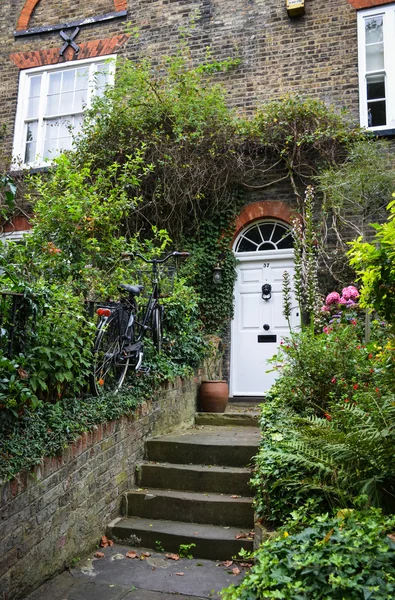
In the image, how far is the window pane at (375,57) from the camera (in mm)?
8776

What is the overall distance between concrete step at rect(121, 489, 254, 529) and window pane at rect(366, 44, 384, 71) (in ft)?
25.1

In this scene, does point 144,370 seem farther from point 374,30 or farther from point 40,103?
point 40,103

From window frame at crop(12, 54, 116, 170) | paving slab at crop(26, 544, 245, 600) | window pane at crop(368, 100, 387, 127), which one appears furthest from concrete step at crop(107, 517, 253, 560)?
window frame at crop(12, 54, 116, 170)

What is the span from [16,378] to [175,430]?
3.11m

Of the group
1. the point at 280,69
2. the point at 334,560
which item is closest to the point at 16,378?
the point at 334,560

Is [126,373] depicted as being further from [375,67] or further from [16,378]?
[375,67]

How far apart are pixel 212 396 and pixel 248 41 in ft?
22.4

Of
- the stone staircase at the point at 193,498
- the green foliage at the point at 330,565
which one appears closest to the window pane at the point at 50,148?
the stone staircase at the point at 193,498

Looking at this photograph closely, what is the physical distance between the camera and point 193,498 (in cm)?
457

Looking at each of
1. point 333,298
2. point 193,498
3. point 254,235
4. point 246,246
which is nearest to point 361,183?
point 333,298

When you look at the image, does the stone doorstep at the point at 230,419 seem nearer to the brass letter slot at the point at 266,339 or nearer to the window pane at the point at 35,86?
the brass letter slot at the point at 266,339

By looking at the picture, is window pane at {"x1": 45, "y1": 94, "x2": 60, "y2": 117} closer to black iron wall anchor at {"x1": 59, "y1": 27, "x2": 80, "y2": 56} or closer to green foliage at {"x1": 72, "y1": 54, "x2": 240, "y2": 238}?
black iron wall anchor at {"x1": 59, "y1": 27, "x2": 80, "y2": 56}

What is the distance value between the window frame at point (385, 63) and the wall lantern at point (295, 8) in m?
1.04

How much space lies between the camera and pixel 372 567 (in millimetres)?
2186
